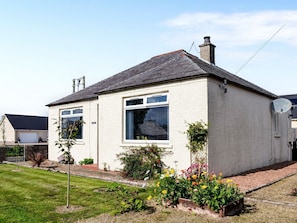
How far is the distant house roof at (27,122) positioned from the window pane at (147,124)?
157 ft

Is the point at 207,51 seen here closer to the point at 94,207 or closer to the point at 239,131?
the point at 239,131

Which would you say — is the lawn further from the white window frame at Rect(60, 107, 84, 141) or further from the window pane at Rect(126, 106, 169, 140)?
the white window frame at Rect(60, 107, 84, 141)

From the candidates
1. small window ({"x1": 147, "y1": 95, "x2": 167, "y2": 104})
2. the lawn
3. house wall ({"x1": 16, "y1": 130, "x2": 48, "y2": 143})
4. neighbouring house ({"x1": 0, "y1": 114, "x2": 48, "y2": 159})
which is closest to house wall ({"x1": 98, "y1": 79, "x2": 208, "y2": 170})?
small window ({"x1": 147, "y1": 95, "x2": 167, "y2": 104})

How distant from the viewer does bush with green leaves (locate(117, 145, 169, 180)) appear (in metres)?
10.9

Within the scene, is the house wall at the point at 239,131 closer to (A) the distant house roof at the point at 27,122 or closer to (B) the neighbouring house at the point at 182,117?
(B) the neighbouring house at the point at 182,117

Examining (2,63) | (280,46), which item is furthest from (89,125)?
(280,46)

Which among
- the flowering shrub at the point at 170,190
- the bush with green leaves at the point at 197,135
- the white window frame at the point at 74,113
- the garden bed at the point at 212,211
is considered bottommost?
the garden bed at the point at 212,211

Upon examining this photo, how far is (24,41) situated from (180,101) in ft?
20.9

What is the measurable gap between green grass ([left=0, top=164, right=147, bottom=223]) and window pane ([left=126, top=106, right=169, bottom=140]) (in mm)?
2969

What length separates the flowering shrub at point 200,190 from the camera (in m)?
5.90

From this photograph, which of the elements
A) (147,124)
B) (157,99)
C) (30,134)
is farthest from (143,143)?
(30,134)

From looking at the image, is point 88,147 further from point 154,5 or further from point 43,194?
point 154,5

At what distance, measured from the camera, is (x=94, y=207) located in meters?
6.63

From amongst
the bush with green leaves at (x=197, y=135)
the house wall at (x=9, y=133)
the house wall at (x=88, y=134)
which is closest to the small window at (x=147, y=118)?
the bush with green leaves at (x=197, y=135)
